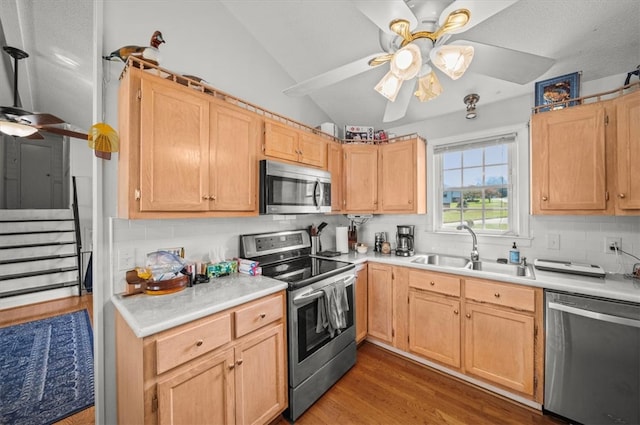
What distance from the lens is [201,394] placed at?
128 cm

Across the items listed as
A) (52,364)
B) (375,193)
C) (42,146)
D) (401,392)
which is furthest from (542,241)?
(42,146)

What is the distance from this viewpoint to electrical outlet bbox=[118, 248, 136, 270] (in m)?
1.56

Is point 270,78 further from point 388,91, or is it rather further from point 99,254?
point 99,254

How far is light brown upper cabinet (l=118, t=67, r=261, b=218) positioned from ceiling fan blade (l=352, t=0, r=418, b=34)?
45.0 inches

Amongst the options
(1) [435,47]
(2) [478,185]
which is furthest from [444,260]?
(1) [435,47]

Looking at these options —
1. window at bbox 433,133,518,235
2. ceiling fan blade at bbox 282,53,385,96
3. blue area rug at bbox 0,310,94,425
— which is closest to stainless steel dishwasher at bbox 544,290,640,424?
window at bbox 433,133,518,235

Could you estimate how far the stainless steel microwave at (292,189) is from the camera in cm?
197

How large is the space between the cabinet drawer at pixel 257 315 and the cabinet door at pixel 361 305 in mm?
1099

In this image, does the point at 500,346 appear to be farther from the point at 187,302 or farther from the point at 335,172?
A: the point at 187,302

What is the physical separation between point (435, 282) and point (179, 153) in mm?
2274

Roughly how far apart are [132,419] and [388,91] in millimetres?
2227

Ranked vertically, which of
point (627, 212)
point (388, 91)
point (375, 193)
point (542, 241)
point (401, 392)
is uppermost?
point (388, 91)

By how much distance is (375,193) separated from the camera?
2.89 m

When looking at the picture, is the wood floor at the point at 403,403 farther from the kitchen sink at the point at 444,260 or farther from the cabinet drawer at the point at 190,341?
the kitchen sink at the point at 444,260
